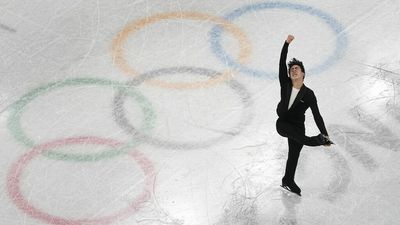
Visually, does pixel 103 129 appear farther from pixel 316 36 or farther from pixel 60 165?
pixel 316 36

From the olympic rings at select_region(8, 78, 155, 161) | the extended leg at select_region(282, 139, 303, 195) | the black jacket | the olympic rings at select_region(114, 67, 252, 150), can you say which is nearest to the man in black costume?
the black jacket

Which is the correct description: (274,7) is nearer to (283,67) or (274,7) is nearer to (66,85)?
(66,85)

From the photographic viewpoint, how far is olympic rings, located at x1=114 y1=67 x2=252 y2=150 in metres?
5.54

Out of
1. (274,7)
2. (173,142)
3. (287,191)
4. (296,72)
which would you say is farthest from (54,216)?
(274,7)

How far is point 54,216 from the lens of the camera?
4895mm

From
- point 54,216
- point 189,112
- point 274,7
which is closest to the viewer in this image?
point 54,216

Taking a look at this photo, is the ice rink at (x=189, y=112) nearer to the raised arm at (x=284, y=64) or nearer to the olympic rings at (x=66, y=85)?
the olympic rings at (x=66, y=85)

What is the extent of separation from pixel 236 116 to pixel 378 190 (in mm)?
1422

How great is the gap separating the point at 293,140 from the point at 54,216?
1862 millimetres

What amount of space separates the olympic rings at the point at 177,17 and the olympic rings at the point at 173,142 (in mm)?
111

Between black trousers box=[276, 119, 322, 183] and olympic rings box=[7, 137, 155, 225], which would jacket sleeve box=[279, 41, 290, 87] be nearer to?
black trousers box=[276, 119, 322, 183]

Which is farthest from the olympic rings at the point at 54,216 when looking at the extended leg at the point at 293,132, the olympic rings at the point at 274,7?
the olympic rings at the point at 274,7

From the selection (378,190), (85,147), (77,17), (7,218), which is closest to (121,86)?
(85,147)

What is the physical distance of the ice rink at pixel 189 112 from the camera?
4973mm
